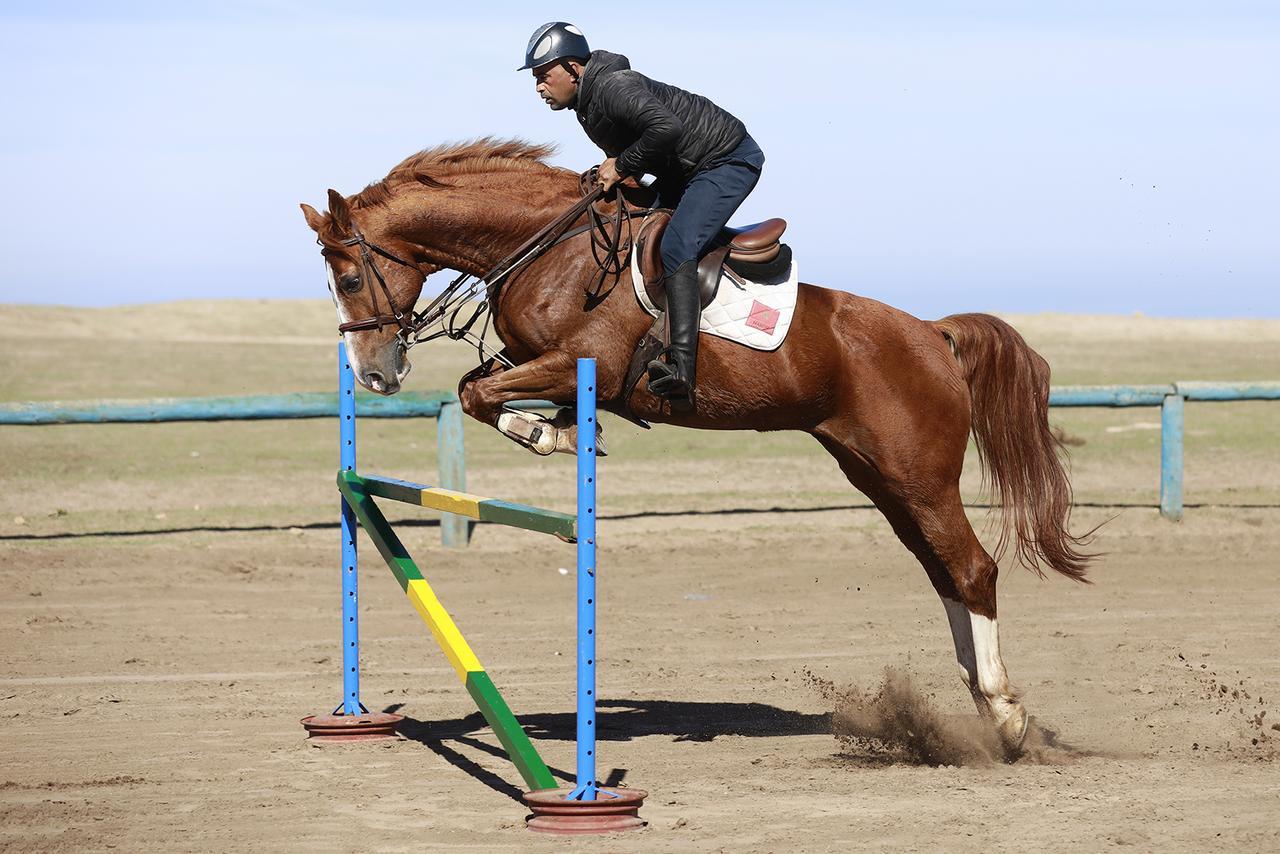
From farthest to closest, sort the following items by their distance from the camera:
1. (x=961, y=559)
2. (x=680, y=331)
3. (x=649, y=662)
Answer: (x=649, y=662) → (x=961, y=559) → (x=680, y=331)

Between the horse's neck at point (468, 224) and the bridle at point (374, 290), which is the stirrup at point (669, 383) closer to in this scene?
the horse's neck at point (468, 224)

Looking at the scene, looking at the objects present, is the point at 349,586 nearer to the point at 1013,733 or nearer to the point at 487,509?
the point at 487,509

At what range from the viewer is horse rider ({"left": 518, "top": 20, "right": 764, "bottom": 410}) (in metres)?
5.85

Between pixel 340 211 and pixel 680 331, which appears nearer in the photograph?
pixel 680 331

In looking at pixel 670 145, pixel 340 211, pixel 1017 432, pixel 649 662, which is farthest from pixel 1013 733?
pixel 340 211

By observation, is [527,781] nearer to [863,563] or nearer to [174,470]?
[863,563]

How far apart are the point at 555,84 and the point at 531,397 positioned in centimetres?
128

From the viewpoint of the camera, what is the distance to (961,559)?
647cm

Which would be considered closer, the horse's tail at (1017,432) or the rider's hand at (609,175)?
the rider's hand at (609,175)

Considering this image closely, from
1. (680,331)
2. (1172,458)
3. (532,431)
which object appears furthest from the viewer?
(1172,458)

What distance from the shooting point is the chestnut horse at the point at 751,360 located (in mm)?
6012

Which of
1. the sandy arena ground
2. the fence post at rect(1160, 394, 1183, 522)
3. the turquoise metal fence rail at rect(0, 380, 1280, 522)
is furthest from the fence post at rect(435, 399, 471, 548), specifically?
the fence post at rect(1160, 394, 1183, 522)

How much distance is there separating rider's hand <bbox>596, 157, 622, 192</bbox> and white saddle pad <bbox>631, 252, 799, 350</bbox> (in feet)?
1.04

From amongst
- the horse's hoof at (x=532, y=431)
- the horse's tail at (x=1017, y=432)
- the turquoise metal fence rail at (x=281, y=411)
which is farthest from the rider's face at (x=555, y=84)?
the turquoise metal fence rail at (x=281, y=411)
